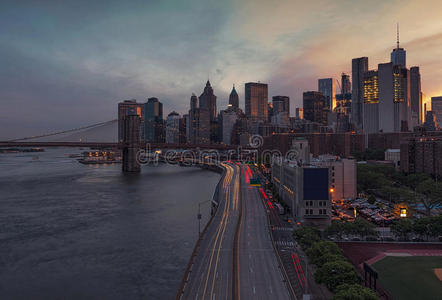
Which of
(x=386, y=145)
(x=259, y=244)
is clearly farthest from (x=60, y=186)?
(x=386, y=145)

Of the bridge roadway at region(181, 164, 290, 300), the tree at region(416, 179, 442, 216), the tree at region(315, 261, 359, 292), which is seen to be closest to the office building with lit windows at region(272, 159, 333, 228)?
the bridge roadway at region(181, 164, 290, 300)

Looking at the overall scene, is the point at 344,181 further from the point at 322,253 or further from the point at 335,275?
the point at 335,275

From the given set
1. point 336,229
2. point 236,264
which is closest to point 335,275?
point 236,264

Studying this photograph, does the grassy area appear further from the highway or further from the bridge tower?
the bridge tower

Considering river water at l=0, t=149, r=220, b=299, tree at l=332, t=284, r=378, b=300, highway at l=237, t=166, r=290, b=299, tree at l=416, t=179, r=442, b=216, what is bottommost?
river water at l=0, t=149, r=220, b=299

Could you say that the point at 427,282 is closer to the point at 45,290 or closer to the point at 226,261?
the point at 226,261

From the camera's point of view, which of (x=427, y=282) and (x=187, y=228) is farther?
(x=187, y=228)

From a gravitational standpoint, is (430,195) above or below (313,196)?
below
